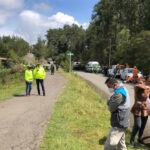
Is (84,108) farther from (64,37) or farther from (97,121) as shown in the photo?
(64,37)

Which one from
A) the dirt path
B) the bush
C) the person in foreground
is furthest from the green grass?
the person in foreground

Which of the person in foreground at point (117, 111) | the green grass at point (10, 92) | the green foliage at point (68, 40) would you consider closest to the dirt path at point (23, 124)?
the person in foreground at point (117, 111)

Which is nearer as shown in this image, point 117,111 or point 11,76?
point 117,111

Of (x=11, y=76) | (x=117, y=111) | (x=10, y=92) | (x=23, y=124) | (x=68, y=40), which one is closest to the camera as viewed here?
(x=117, y=111)

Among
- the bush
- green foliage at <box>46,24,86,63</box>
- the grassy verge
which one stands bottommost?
the grassy verge

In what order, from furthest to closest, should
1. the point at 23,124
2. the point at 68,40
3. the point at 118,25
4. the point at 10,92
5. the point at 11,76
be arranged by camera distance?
1. the point at 68,40
2. the point at 118,25
3. the point at 11,76
4. the point at 10,92
5. the point at 23,124

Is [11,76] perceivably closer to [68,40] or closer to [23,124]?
[23,124]

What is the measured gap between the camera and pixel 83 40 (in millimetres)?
59531

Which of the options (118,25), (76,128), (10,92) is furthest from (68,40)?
(76,128)

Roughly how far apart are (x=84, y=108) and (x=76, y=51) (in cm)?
5341

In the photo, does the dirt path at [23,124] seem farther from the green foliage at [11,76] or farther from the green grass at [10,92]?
the green foliage at [11,76]

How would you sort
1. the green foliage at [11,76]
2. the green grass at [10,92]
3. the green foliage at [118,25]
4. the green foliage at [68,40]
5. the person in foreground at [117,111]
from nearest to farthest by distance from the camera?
the person in foreground at [117,111]
the green grass at [10,92]
the green foliage at [11,76]
the green foliage at [118,25]
the green foliage at [68,40]

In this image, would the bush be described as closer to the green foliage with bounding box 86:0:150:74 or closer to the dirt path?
the dirt path

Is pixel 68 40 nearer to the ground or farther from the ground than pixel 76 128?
farther from the ground
